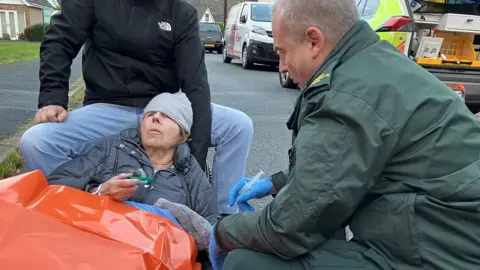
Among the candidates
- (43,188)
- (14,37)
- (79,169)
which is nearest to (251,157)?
(79,169)

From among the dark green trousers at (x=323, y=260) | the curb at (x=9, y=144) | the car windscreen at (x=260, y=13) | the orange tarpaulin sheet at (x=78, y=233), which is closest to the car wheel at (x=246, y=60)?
the car windscreen at (x=260, y=13)

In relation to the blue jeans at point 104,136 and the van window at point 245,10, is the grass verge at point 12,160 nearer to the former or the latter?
the blue jeans at point 104,136

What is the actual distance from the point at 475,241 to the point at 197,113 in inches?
62.5

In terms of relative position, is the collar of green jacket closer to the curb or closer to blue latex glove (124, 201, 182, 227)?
blue latex glove (124, 201, 182, 227)

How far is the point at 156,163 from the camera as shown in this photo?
8.31 feet

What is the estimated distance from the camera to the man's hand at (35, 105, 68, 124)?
2.44m

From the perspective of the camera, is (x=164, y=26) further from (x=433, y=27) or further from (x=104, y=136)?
(x=433, y=27)

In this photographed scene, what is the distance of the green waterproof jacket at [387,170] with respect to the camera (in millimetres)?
1363

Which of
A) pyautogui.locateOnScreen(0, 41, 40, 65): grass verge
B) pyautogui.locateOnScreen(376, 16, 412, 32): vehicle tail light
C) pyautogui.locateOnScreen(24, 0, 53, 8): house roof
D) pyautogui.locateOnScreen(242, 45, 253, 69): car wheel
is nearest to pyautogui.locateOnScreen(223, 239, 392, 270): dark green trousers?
pyautogui.locateOnScreen(376, 16, 412, 32): vehicle tail light

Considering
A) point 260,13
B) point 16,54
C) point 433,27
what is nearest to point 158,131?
point 433,27

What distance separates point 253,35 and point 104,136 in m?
11.7

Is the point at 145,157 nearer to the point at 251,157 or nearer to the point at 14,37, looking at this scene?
the point at 251,157

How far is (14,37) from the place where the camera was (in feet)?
135

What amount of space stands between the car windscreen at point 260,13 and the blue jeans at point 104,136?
38.7 feet
